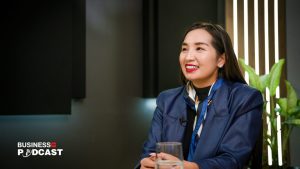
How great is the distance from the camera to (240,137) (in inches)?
60.4

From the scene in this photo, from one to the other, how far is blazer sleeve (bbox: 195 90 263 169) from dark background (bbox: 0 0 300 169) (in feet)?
6.32

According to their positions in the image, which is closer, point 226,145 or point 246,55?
point 226,145

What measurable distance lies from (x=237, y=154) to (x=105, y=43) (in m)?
2.29

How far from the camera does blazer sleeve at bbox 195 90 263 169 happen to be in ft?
4.79

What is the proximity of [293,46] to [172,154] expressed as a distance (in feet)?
9.70

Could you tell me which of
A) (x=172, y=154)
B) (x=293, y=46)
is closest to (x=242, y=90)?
(x=172, y=154)

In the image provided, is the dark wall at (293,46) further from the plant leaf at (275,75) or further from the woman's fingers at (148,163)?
the woman's fingers at (148,163)

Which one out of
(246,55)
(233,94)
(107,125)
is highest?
(246,55)

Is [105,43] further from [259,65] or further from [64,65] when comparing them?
[259,65]

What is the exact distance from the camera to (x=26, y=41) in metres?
3.41

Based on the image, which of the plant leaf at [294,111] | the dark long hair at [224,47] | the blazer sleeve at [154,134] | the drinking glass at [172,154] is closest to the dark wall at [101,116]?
the plant leaf at [294,111]

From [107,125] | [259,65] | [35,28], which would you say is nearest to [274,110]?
[259,65]

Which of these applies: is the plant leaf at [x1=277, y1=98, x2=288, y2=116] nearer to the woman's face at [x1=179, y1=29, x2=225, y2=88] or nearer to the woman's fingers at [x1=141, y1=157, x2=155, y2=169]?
the woman's face at [x1=179, y1=29, x2=225, y2=88]

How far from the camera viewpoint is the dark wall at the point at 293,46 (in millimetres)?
3666
